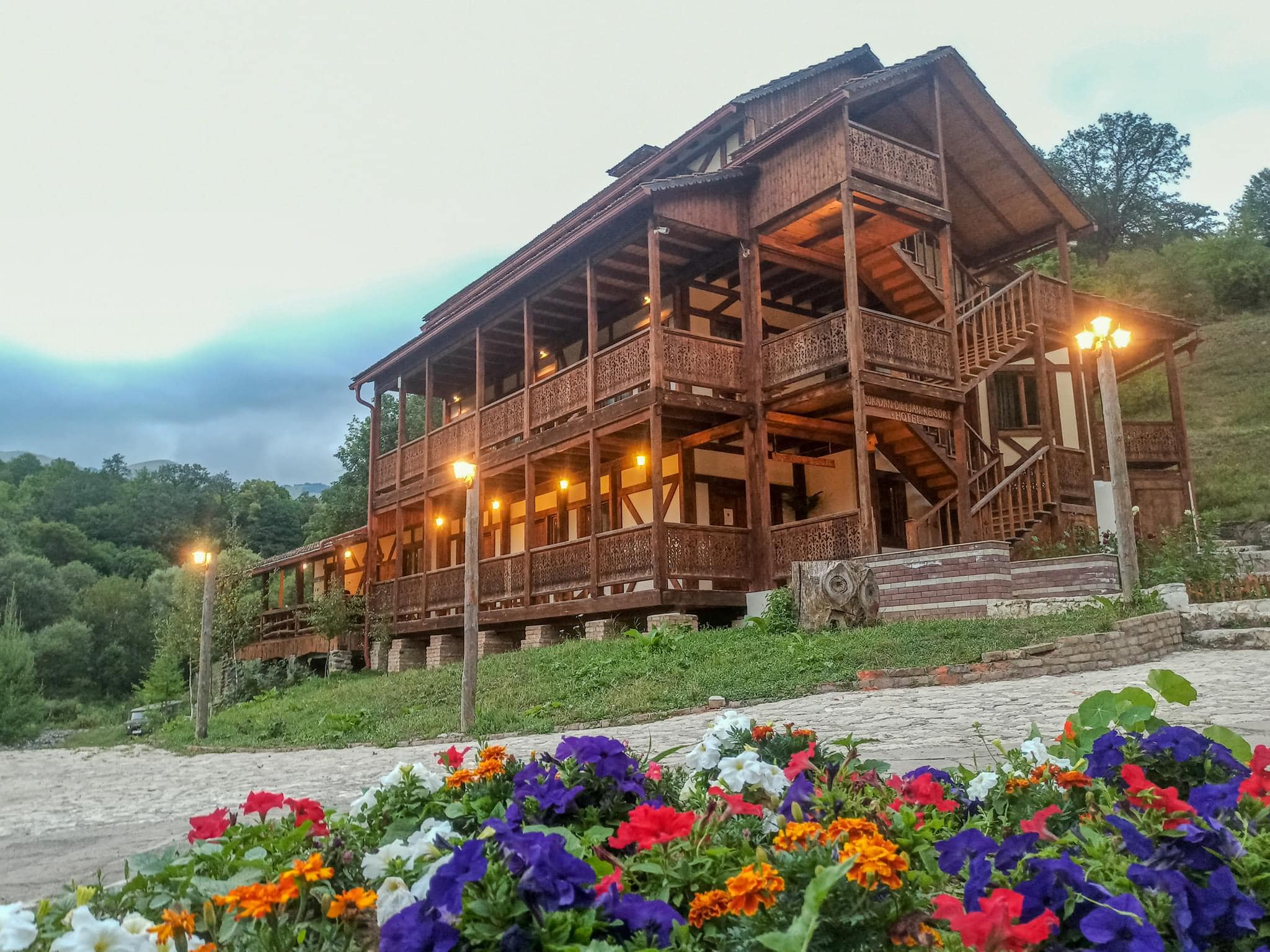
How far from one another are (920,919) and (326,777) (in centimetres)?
Result: 740

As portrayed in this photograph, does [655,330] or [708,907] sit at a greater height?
[655,330]

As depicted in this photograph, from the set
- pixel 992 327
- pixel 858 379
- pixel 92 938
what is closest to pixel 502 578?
pixel 858 379

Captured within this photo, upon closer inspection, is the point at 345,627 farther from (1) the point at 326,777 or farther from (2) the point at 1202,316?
(2) the point at 1202,316

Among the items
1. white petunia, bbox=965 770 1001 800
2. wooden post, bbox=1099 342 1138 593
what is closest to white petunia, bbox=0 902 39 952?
white petunia, bbox=965 770 1001 800

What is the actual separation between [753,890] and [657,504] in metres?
13.9

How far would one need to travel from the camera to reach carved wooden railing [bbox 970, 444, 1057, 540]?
1645 centimetres

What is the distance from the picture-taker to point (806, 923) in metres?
1.49

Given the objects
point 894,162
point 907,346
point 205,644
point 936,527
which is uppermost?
point 894,162

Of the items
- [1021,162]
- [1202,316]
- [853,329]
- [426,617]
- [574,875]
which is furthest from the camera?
[1202,316]

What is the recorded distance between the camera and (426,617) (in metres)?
22.2

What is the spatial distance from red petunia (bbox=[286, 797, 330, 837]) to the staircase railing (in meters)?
16.1

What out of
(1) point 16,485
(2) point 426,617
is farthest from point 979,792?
(1) point 16,485

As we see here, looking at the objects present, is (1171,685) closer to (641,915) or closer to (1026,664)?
(641,915)

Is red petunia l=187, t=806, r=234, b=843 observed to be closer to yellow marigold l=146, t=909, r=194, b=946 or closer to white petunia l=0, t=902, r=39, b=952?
yellow marigold l=146, t=909, r=194, b=946
